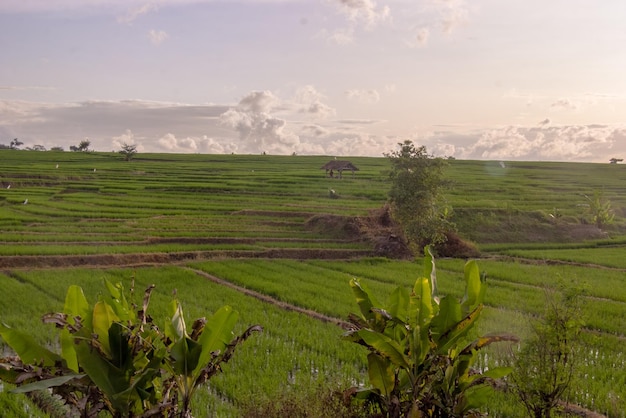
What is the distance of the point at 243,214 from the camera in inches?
881

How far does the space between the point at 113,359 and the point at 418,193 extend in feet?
46.6

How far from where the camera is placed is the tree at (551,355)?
4402 mm

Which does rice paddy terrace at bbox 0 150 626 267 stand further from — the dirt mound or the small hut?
the small hut

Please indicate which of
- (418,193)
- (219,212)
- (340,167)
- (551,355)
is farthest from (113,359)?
(340,167)

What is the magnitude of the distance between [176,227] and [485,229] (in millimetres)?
11912

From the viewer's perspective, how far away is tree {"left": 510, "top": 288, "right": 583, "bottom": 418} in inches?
173

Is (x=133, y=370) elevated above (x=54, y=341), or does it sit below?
above

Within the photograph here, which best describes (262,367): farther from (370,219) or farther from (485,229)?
(485,229)

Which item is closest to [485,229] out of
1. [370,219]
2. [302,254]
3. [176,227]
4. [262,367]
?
[370,219]

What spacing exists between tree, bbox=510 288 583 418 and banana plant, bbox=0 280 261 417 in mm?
2464

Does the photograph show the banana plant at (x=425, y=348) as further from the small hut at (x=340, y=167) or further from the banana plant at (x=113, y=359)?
the small hut at (x=340, y=167)

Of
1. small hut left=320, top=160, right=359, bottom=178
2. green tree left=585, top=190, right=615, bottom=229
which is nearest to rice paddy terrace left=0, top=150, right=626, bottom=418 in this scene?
green tree left=585, top=190, right=615, bottom=229

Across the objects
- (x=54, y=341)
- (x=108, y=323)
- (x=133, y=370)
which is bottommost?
(x=54, y=341)

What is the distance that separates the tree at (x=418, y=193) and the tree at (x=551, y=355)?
1199 centimetres
